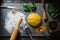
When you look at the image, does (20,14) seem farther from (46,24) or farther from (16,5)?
(46,24)

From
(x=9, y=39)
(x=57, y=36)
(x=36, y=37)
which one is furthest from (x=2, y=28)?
(x=57, y=36)

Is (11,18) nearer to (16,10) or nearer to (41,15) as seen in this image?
(16,10)

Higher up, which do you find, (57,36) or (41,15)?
(41,15)

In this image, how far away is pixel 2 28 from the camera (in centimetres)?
115

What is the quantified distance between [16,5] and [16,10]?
33 millimetres

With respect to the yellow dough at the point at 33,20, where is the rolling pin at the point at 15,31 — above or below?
below

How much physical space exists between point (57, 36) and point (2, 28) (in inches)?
14.0

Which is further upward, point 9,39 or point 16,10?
point 16,10

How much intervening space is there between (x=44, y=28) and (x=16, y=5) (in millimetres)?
240

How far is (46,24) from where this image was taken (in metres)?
1.15

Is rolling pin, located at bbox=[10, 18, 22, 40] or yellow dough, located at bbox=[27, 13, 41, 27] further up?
yellow dough, located at bbox=[27, 13, 41, 27]

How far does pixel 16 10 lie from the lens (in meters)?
1.20

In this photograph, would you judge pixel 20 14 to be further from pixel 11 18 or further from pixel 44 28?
pixel 44 28

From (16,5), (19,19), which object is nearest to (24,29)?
(19,19)
